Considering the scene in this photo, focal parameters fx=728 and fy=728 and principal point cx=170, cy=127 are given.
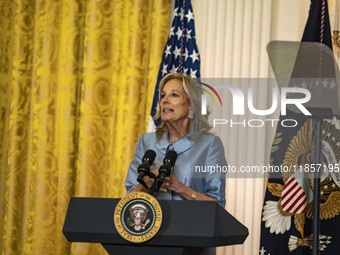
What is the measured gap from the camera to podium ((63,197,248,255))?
3115mm

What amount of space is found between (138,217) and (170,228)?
150 millimetres

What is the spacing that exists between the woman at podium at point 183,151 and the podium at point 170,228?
25cm

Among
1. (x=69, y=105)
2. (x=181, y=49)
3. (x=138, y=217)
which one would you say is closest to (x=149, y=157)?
(x=138, y=217)

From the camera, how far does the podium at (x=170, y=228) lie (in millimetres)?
3115

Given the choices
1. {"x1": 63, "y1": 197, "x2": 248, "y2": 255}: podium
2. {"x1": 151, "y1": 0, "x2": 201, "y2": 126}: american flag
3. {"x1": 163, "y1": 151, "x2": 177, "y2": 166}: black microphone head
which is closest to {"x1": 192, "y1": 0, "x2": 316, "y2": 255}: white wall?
{"x1": 151, "y1": 0, "x2": 201, "y2": 126}: american flag

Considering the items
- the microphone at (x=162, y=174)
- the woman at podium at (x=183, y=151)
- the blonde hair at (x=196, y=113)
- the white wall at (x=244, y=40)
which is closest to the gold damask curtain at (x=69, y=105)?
the white wall at (x=244, y=40)

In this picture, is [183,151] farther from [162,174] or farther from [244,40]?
[244,40]

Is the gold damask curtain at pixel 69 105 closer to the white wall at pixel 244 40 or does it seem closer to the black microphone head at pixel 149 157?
the white wall at pixel 244 40

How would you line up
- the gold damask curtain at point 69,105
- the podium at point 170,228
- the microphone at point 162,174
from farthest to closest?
the gold damask curtain at point 69,105 < the microphone at point 162,174 < the podium at point 170,228

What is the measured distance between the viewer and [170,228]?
125 inches

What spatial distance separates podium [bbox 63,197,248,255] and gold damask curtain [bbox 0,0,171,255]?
245 cm

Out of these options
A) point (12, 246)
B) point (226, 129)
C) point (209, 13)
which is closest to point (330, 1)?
point (209, 13)

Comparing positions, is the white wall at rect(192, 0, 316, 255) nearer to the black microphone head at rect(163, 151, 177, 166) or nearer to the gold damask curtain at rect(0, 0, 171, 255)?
the gold damask curtain at rect(0, 0, 171, 255)

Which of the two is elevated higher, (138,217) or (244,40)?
(244,40)
